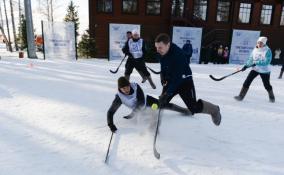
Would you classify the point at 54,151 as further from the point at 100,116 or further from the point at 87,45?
the point at 87,45

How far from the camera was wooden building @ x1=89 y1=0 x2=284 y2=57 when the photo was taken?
19688 mm

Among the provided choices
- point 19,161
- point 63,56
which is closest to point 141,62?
point 19,161

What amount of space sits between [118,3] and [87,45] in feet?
11.6

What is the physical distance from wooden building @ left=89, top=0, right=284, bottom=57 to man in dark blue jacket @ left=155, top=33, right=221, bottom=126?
1556 cm

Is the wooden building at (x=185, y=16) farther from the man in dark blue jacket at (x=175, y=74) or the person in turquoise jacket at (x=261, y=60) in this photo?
the man in dark blue jacket at (x=175, y=74)

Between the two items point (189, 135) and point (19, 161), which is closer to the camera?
point (19, 161)

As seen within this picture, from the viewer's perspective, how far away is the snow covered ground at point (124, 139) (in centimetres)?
328

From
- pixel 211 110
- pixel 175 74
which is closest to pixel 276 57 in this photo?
pixel 211 110

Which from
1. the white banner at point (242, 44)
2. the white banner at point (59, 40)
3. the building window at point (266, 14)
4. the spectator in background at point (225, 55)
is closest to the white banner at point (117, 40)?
the white banner at point (59, 40)

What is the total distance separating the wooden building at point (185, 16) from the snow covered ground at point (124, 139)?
1367cm

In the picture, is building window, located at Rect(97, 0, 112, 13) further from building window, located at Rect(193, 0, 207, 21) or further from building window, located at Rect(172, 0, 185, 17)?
building window, located at Rect(193, 0, 207, 21)

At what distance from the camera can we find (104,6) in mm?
19656

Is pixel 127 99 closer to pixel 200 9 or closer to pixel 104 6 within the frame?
pixel 104 6

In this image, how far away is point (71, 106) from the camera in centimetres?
558
